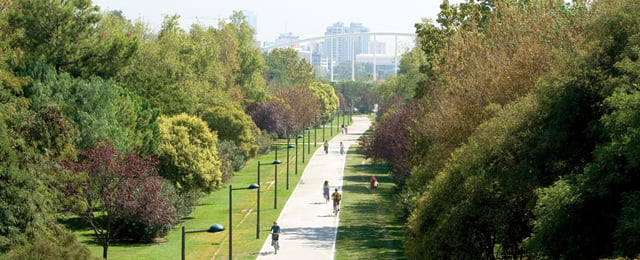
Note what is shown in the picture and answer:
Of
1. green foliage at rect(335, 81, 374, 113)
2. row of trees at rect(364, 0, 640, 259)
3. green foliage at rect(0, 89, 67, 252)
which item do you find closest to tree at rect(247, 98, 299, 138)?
row of trees at rect(364, 0, 640, 259)

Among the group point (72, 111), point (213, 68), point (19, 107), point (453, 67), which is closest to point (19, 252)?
point (19, 107)

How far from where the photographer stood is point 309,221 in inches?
1779

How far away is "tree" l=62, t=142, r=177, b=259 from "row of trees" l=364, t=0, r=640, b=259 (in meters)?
11.1

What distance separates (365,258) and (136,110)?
18.6 metres

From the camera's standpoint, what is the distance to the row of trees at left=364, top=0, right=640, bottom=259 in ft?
60.3

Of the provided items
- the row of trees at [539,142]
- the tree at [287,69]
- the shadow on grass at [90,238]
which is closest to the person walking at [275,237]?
the row of trees at [539,142]

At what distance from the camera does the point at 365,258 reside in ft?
113

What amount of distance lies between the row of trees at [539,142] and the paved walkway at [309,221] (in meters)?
4.73

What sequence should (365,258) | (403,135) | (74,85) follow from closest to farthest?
1. (365,258)
2. (74,85)
3. (403,135)

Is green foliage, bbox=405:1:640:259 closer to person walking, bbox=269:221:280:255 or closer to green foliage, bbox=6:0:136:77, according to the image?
person walking, bbox=269:221:280:255

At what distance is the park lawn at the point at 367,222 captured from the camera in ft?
119

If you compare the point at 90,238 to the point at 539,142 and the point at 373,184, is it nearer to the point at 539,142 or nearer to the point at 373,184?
the point at 373,184

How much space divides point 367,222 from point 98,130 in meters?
14.5

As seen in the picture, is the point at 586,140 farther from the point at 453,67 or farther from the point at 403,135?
the point at 403,135
